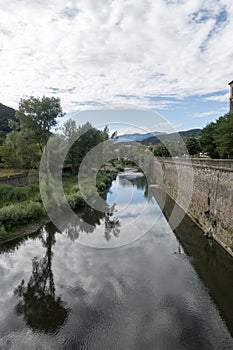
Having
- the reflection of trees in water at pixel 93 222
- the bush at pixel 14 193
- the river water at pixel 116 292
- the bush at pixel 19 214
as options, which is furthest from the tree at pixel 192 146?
the bush at pixel 19 214

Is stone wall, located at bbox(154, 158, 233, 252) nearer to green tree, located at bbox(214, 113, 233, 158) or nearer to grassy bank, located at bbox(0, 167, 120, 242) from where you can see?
green tree, located at bbox(214, 113, 233, 158)

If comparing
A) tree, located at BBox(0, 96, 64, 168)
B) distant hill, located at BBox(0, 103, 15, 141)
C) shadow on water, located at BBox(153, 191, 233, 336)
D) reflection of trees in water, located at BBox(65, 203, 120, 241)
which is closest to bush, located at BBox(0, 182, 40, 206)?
tree, located at BBox(0, 96, 64, 168)

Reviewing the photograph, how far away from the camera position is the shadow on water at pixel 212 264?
8.02 m

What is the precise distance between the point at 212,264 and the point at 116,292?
14.0 ft

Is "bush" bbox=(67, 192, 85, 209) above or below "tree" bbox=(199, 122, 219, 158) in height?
below

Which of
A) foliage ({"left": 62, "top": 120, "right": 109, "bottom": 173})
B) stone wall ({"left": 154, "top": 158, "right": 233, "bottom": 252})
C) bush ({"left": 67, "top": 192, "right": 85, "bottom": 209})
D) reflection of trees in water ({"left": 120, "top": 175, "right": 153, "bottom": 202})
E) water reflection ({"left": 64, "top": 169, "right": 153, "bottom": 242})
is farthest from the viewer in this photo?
reflection of trees in water ({"left": 120, "top": 175, "right": 153, "bottom": 202})

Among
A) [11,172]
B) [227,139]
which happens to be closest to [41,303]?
[227,139]

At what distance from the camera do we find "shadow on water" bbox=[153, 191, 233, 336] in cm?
802

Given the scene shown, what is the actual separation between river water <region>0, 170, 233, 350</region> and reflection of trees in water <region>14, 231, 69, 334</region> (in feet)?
0.09

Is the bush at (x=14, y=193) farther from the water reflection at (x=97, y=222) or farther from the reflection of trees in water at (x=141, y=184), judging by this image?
the reflection of trees in water at (x=141, y=184)

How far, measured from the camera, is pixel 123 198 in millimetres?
27109

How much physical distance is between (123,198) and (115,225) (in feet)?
34.2

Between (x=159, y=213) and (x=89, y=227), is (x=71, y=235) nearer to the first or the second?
(x=89, y=227)

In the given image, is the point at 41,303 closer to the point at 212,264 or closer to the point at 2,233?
the point at 2,233
